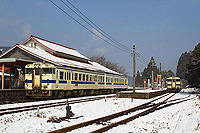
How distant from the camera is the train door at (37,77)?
71.6ft

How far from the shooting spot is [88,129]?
8648 mm

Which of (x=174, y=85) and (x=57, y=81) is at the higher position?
(x=57, y=81)

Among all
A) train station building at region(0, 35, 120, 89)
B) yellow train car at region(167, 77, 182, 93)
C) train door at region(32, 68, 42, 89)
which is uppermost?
train station building at region(0, 35, 120, 89)

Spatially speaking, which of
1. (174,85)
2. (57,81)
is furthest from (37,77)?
(174,85)

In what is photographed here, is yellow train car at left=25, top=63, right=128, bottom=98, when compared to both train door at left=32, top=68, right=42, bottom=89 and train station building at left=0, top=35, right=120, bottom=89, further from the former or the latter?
train station building at left=0, top=35, right=120, bottom=89

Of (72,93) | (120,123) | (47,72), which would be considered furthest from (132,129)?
(72,93)

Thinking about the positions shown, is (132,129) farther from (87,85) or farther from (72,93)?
(87,85)

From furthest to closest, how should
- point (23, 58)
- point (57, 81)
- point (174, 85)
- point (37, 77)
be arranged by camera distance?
point (174, 85), point (23, 58), point (57, 81), point (37, 77)

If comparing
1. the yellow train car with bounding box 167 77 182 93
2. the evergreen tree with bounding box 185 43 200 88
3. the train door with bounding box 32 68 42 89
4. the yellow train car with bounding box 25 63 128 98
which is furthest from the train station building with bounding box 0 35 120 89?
the yellow train car with bounding box 167 77 182 93

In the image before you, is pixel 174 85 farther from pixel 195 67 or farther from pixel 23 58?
pixel 23 58

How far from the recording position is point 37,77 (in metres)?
22.1

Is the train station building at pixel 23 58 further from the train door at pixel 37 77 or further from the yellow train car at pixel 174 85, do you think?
the yellow train car at pixel 174 85

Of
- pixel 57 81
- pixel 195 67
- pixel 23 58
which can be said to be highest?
pixel 23 58

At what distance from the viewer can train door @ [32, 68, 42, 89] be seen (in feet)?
71.6
